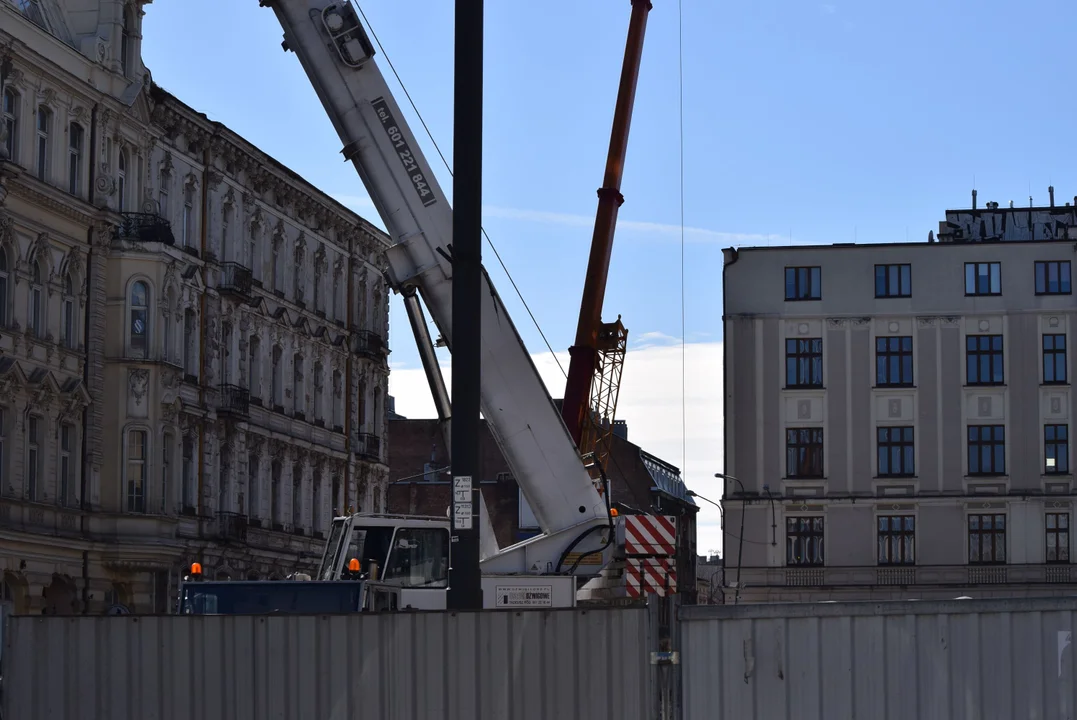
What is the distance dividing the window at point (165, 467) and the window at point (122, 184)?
265 inches

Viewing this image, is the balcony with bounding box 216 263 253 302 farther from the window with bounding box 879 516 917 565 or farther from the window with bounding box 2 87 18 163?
the window with bounding box 879 516 917 565

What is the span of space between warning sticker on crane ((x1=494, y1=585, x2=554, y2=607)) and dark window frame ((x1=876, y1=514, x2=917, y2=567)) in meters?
44.1

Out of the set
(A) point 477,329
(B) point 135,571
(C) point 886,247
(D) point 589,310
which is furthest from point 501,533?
(A) point 477,329

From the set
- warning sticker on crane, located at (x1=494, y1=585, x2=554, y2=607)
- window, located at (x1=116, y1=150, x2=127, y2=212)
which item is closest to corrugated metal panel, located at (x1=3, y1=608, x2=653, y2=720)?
warning sticker on crane, located at (x1=494, y1=585, x2=554, y2=607)

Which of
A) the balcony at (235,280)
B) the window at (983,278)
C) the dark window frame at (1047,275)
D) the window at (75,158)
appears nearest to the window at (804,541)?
the window at (983,278)

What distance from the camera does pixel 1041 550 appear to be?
66375 mm

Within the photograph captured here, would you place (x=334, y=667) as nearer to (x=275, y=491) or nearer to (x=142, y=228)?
(x=142, y=228)

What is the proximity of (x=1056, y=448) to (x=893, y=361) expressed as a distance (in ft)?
22.2

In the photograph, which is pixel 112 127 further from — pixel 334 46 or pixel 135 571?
pixel 334 46

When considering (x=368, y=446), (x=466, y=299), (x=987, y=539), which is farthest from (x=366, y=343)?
(x=466, y=299)

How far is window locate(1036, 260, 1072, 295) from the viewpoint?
67.9 metres

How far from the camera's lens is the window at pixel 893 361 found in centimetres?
6781

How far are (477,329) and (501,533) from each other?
67.6 meters

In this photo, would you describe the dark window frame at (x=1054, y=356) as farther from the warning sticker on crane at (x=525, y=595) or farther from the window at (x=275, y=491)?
the warning sticker on crane at (x=525, y=595)
